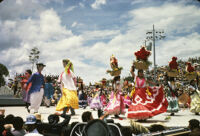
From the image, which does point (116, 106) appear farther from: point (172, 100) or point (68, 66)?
point (172, 100)

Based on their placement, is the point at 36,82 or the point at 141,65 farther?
the point at 36,82

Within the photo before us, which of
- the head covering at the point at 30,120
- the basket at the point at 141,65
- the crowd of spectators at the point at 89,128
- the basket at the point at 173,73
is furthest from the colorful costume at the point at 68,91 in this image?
the head covering at the point at 30,120

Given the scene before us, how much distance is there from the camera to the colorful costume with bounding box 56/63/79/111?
8039mm

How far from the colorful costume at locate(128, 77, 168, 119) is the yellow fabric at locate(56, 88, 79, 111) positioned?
2359 mm

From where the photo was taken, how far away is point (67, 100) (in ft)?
26.4

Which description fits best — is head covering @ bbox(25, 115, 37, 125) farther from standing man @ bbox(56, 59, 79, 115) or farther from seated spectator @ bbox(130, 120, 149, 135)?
standing man @ bbox(56, 59, 79, 115)

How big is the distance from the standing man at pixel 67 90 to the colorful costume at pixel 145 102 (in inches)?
94.6

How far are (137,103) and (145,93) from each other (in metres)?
0.48

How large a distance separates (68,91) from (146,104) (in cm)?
319

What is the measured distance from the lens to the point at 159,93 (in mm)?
7445

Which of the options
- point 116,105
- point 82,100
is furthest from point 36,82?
point 82,100

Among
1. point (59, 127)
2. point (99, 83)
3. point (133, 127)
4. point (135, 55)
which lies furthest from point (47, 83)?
point (133, 127)

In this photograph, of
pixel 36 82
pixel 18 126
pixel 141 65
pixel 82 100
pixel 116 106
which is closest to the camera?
pixel 18 126

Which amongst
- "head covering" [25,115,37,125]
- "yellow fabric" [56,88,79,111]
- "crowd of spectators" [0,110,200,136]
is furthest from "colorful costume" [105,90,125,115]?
"head covering" [25,115,37,125]
